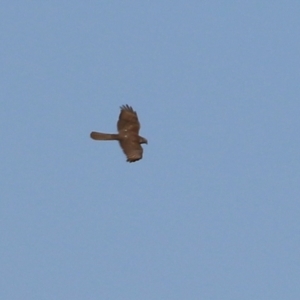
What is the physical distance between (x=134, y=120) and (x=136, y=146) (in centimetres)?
98

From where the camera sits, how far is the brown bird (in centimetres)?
5272

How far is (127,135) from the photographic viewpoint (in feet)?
174

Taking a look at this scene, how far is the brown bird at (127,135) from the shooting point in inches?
2076

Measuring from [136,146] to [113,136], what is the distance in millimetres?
860

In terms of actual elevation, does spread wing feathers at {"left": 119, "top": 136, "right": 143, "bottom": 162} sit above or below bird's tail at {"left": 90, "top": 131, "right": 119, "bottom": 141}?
below

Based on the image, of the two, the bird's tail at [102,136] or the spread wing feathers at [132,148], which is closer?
the spread wing feathers at [132,148]

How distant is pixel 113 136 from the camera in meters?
53.0

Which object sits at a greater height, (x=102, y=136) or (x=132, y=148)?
(x=102, y=136)

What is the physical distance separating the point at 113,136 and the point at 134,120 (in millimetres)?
917

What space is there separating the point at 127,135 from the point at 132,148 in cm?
53

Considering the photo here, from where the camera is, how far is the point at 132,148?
5272 centimetres

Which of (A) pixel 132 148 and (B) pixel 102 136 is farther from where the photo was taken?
(B) pixel 102 136

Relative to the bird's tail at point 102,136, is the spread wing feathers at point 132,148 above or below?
below

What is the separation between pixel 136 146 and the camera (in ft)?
173
